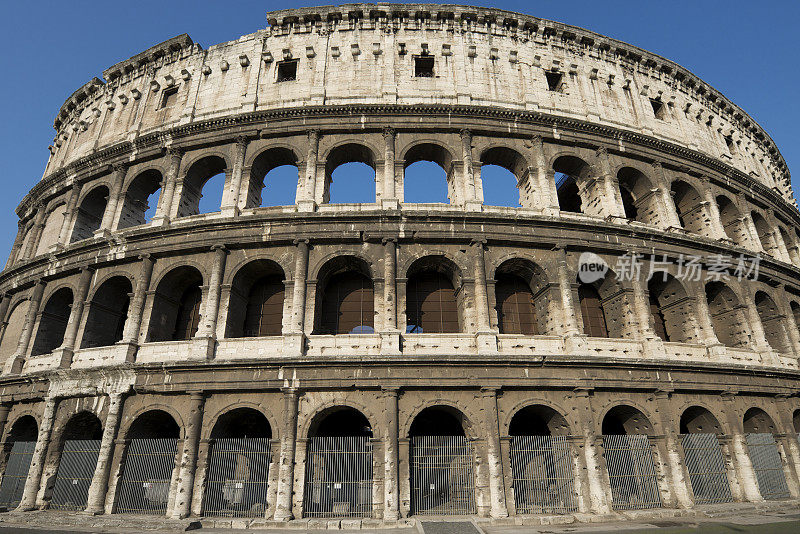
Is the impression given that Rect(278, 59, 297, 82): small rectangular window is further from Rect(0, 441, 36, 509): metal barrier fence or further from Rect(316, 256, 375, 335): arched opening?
Rect(0, 441, 36, 509): metal barrier fence

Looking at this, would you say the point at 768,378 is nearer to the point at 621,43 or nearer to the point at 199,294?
the point at 621,43

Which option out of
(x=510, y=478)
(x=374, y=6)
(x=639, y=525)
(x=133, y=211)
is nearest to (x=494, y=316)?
(x=510, y=478)

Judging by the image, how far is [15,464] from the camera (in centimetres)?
1290

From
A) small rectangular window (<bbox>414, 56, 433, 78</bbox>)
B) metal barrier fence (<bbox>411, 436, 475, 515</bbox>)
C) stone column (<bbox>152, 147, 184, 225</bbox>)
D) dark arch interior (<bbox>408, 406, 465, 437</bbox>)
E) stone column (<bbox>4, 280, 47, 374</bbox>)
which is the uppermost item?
small rectangular window (<bbox>414, 56, 433, 78</bbox>)

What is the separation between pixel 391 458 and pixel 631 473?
645cm

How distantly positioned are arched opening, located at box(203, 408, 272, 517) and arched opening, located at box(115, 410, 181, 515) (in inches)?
42.8

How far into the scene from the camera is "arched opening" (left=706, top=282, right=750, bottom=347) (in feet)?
47.4

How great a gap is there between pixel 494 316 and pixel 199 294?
382 inches

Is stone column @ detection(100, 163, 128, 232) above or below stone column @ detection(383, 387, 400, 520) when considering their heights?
above

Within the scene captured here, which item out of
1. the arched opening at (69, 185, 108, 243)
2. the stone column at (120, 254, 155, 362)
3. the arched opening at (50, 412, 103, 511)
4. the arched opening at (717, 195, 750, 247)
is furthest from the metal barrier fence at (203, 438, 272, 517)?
the arched opening at (717, 195, 750, 247)

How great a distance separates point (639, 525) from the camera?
9953 millimetres

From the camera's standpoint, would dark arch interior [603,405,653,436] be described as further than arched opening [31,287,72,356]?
No

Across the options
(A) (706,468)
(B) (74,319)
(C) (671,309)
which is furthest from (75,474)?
(C) (671,309)

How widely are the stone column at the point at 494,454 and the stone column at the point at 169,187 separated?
1132cm
